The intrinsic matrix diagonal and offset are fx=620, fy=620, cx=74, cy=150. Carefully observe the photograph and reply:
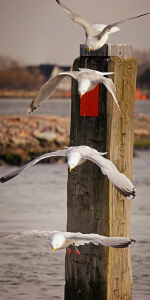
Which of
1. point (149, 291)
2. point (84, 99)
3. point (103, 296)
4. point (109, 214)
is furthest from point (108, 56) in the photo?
point (149, 291)

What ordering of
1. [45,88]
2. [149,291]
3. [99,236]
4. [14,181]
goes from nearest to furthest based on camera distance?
[99,236], [45,88], [149,291], [14,181]

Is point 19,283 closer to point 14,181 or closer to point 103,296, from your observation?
point 103,296

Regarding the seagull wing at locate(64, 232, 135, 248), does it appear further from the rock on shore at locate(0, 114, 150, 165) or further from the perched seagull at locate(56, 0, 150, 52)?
the rock on shore at locate(0, 114, 150, 165)

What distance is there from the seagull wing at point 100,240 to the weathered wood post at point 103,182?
0.19 metres

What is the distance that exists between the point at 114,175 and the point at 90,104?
551 mm

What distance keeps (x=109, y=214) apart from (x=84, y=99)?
0.73m

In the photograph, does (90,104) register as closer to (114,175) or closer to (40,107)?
(114,175)

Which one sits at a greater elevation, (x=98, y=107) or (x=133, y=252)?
(x=98, y=107)

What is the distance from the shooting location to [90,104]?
3.84m

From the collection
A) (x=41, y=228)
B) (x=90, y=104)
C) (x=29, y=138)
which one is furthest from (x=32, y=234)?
(x=29, y=138)

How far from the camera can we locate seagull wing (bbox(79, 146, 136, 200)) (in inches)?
136

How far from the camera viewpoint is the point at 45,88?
14.0 ft

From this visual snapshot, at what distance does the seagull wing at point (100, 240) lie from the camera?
354 cm

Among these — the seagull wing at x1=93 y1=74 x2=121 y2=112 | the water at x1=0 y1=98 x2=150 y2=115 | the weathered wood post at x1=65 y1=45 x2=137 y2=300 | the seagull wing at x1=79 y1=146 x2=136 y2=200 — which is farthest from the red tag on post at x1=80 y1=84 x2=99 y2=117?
the water at x1=0 y1=98 x2=150 y2=115
